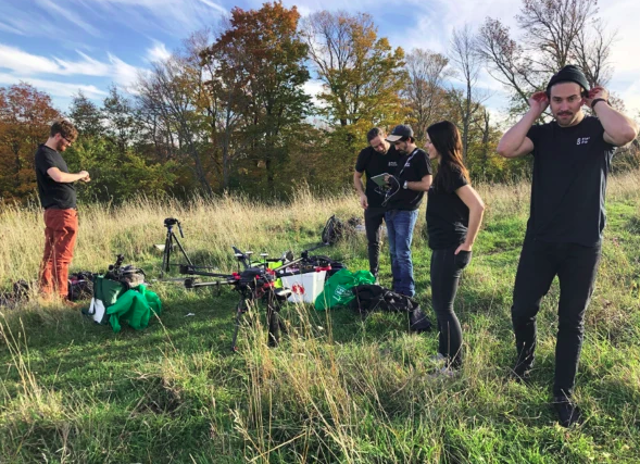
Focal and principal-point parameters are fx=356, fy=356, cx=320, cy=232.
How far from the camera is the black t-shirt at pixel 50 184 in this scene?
12.6ft

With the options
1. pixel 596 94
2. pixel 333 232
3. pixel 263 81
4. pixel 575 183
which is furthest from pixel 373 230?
pixel 263 81

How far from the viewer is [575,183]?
1941 millimetres

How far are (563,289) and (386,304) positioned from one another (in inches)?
63.3

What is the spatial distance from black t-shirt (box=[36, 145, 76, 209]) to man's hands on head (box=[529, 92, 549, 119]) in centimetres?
448

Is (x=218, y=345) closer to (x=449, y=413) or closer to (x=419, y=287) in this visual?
(x=449, y=413)

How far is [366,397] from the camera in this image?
2.06 metres

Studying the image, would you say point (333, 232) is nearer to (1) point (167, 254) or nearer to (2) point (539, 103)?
(1) point (167, 254)

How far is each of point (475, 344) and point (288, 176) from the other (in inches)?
712

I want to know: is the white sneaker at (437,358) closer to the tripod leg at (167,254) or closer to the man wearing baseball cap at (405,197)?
the man wearing baseball cap at (405,197)

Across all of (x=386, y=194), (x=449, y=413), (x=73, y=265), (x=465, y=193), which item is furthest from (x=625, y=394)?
(x=73, y=265)

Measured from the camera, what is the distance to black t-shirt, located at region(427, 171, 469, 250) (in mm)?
2332

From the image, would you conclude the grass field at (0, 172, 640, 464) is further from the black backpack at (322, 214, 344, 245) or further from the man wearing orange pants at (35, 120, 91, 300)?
the black backpack at (322, 214, 344, 245)

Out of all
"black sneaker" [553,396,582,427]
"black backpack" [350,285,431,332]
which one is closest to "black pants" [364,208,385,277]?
"black backpack" [350,285,431,332]

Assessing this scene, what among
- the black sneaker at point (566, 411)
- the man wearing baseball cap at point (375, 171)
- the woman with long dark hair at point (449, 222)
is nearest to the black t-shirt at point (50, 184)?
the man wearing baseball cap at point (375, 171)
